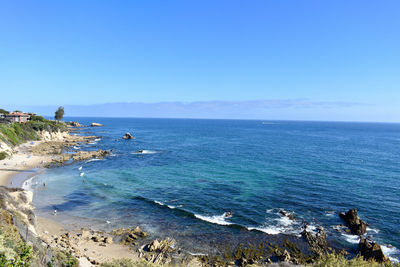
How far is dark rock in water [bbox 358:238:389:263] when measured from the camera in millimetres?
23922

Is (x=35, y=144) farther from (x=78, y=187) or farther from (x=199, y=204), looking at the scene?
(x=199, y=204)

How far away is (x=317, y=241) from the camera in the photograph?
27.9 m

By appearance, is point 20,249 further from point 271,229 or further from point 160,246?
point 271,229

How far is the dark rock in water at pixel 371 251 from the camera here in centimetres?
2392

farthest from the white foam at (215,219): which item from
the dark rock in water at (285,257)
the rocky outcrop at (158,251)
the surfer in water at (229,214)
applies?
the dark rock in water at (285,257)

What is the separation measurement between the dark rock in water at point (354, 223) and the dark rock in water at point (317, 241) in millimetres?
4286

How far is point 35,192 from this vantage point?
42281mm

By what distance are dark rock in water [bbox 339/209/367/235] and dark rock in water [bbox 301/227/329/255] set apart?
169 inches

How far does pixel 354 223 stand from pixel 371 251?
7.00 metres

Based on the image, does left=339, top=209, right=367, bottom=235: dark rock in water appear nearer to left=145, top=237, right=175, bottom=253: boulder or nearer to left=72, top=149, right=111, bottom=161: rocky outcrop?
left=145, top=237, right=175, bottom=253: boulder

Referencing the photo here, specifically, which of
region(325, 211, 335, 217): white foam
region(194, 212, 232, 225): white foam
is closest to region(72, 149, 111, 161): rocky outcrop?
region(194, 212, 232, 225): white foam

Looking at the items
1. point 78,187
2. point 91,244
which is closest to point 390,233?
point 91,244

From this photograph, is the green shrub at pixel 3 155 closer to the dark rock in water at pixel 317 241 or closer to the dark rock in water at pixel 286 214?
the dark rock in water at pixel 286 214

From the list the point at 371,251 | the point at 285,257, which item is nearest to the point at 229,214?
the point at 285,257
